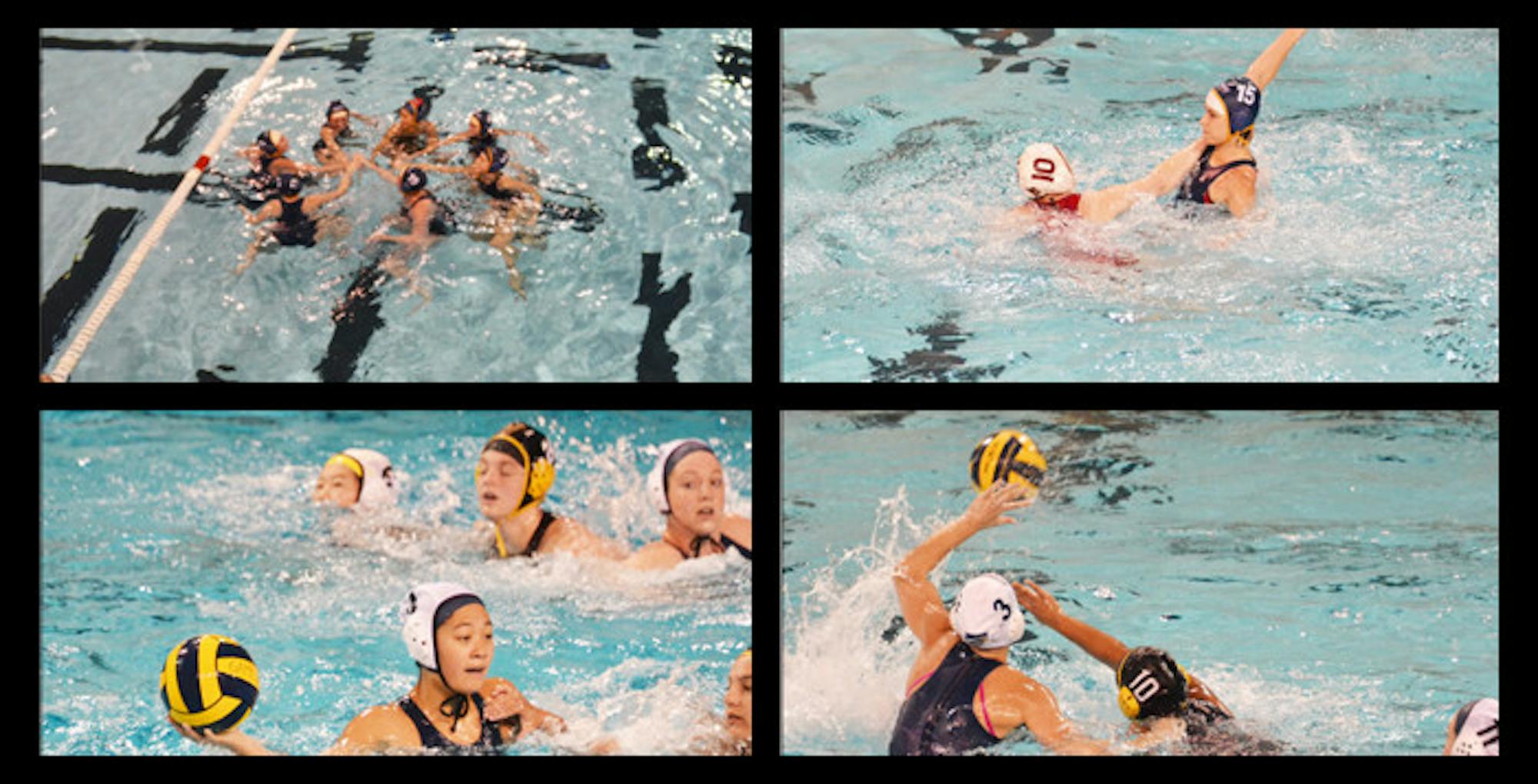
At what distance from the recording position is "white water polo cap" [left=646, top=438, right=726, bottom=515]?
134 inches

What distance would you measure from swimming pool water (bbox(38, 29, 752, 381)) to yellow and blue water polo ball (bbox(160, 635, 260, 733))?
0.67 meters

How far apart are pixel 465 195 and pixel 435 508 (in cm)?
80

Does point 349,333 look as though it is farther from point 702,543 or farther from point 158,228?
point 702,543

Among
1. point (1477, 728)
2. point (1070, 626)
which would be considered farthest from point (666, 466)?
point (1477, 728)

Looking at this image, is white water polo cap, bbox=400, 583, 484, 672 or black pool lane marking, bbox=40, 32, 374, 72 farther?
black pool lane marking, bbox=40, 32, 374, 72

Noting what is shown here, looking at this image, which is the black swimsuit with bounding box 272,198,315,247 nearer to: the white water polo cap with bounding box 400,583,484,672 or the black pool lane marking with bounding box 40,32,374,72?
the black pool lane marking with bounding box 40,32,374,72

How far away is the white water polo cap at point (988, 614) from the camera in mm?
3320

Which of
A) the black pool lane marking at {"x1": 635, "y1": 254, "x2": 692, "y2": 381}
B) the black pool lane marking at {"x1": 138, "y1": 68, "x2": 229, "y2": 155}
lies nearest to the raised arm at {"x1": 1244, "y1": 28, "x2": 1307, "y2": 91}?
the black pool lane marking at {"x1": 635, "y1": 254, "x2": 692, "y2": 381}

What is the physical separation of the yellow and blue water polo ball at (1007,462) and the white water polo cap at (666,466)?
64cm

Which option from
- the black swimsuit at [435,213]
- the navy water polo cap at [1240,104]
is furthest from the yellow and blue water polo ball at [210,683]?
the navy water polo cap at [1240,104]

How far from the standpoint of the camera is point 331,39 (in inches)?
139

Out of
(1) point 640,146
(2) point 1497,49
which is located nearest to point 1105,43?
(2) point 1497,49

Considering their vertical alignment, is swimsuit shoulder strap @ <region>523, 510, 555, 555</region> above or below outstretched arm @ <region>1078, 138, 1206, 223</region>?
below

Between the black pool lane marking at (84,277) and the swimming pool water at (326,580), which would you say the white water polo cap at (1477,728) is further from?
the black pool lane marking at (84,277)
